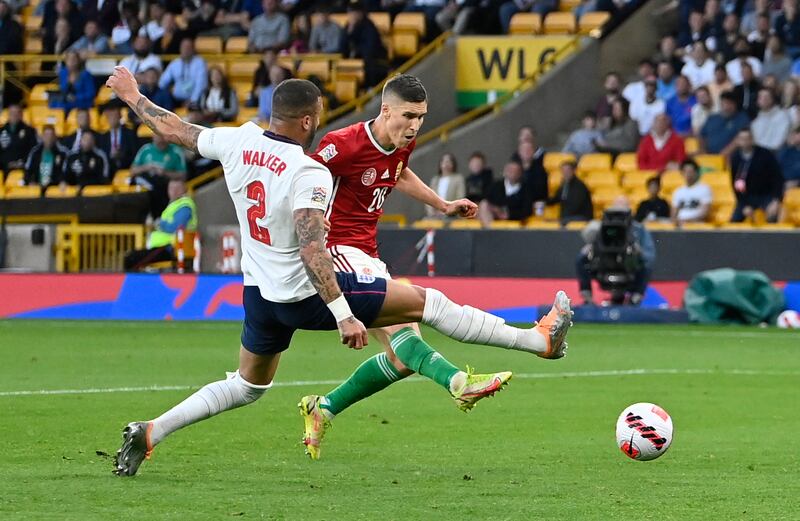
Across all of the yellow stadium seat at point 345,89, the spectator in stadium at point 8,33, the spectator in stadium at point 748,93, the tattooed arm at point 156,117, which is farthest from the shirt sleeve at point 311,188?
the spectator in stadium at point 8,33

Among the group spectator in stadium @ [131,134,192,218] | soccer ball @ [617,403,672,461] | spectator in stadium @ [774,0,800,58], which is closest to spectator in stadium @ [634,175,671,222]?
spectator in stadium @ [774,0,800,58]

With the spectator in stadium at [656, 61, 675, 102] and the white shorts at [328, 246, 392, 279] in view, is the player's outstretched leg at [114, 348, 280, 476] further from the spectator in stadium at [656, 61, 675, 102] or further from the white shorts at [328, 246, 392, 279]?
the spectator in stadium at [656, 61, 675, 102]

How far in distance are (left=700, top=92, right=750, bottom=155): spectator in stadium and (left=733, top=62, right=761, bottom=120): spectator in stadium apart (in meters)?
0.19

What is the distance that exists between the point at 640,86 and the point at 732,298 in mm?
5325

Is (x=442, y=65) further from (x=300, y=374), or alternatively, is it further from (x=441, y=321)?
(x=441, y=321)

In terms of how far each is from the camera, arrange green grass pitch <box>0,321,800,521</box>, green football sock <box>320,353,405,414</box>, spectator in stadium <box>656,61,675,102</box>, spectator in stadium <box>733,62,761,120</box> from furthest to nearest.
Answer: spectator in stadium <box>656,61,675,102</box>
spectator in stadium <box>733,62,761,120</box>
green football sock <box>320,353,405,414</box>
green grass pitch <box>0,321,800,521</box>

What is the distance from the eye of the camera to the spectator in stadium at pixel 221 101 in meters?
25.8

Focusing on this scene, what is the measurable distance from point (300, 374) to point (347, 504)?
687 centimetres

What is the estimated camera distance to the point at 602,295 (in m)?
20.7

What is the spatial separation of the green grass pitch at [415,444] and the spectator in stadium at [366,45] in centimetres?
1119

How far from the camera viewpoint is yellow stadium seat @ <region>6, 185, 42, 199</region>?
2484 centimetres

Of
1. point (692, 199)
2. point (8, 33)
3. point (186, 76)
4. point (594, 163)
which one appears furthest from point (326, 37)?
point (692, 199)

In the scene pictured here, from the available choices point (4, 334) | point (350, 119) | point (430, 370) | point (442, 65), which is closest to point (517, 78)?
point (442, 65)

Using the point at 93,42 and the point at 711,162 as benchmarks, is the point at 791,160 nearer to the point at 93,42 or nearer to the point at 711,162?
the point at 711,162
